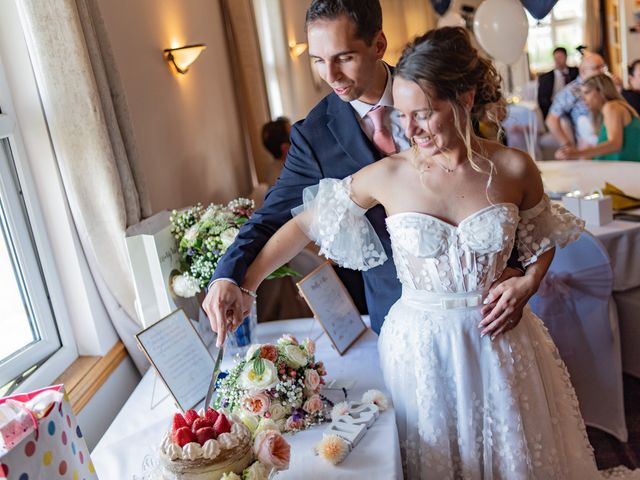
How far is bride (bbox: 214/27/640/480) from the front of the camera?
1.60 m

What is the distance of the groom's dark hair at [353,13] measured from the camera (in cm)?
172

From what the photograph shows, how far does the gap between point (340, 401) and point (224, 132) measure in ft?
9.81

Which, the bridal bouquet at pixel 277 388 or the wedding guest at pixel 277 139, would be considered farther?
the wedding guest at pixel 277 139

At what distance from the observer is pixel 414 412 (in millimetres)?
1705

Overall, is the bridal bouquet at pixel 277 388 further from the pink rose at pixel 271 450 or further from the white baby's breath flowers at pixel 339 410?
the pink rose at pixel 271 450

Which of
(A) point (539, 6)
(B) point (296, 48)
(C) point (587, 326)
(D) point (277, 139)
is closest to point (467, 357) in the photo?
(C) point (587, 326)

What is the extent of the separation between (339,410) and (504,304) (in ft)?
1.47

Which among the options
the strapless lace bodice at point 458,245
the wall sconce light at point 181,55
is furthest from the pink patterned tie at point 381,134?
the wall sconce light at point 181,55

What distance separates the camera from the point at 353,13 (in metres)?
1.73

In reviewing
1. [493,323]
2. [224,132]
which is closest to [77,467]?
[493,323]

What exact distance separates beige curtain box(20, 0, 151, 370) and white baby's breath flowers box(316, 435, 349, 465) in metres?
0.95

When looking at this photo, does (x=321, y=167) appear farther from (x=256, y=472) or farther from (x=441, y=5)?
(x=441, y=5)

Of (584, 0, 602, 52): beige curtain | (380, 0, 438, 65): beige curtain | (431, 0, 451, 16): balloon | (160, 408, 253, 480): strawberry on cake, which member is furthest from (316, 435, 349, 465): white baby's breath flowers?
(584, 0, 602, 52): beige curtain

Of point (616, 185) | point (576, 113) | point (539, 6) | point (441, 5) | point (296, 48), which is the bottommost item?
point (616, 185)
